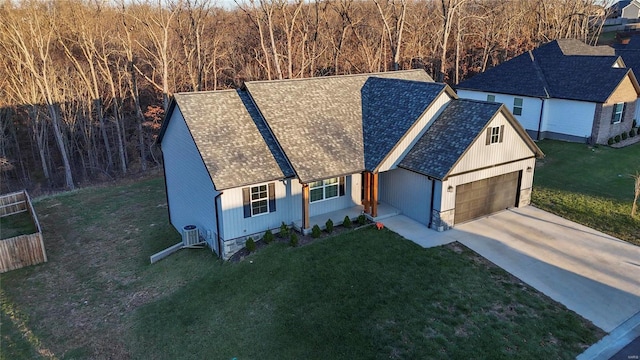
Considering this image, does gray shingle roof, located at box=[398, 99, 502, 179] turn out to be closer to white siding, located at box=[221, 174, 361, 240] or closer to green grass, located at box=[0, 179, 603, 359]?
white siding, located at box=[221, 174, 361, 240]

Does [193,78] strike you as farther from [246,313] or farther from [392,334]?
[392,334]

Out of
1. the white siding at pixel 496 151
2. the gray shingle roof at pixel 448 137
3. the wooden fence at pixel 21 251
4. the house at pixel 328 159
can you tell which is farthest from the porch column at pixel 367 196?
the wooden fence at pixel 21 251

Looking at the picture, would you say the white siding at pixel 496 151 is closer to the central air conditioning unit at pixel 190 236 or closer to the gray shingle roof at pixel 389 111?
the gray shingle roof at pixel 389 111

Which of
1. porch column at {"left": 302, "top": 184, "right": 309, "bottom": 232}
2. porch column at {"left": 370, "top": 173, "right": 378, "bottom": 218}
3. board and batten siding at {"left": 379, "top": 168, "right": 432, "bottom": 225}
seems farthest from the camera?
porch column at {"left": 370, "top": 173, "right": 378, "bottom": 218}

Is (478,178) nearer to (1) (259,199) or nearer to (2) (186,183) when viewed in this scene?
(1) (259,199)

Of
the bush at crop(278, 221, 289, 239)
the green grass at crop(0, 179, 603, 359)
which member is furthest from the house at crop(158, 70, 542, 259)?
the green grass at crop(0, 179, 603, 359)

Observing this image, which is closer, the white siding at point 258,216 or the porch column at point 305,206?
the white siding at point 258,216
